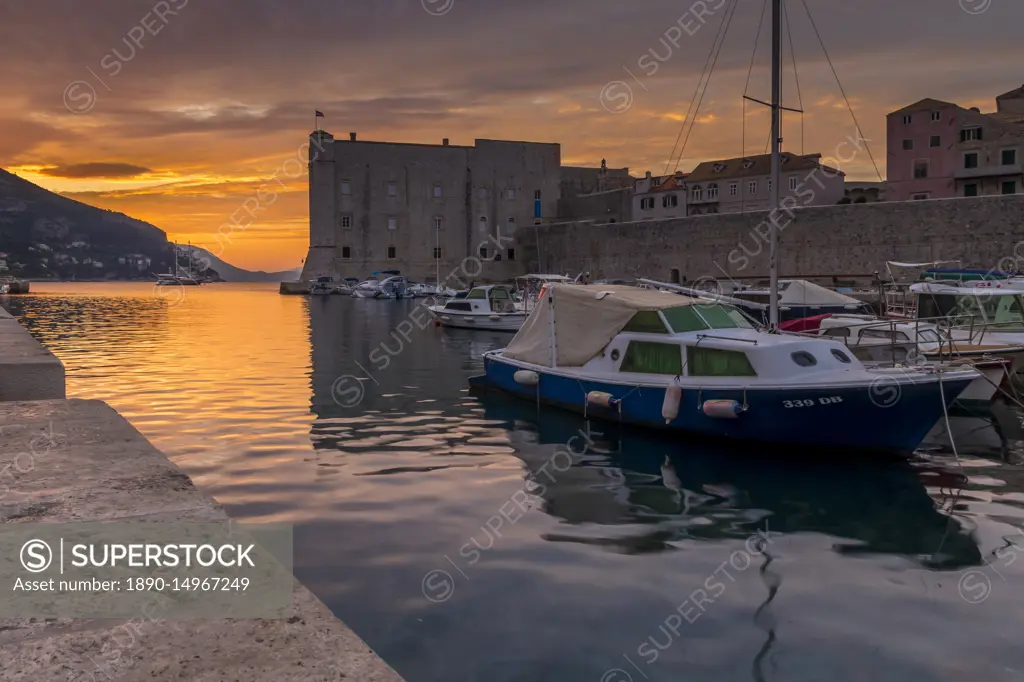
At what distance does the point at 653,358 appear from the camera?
43.5ft

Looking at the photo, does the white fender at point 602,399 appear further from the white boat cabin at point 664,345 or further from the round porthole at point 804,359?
the round porthole at point 804,359

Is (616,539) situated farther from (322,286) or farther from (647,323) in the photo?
(322,286)

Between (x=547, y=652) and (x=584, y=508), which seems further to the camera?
(x=584, y=508)

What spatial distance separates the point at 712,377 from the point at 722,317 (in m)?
1.97

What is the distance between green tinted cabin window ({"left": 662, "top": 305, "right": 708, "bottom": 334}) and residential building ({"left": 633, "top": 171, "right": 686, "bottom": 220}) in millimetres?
63014

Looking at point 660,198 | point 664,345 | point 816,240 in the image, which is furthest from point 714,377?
point 660,198

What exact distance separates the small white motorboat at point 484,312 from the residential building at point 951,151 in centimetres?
4116

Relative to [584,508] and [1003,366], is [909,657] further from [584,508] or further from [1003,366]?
[1003,366]

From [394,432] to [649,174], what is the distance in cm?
Answer: 8403

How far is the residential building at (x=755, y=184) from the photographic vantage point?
67875 mm

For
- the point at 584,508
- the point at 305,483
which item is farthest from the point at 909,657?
the point at 305,483

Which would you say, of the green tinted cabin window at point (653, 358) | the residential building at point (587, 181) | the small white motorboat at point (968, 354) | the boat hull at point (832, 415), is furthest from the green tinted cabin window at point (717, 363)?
the residential building at point (587, 181)

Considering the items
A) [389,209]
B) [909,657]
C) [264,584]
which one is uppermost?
[389,209]

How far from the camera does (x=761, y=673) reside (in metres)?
5.51
